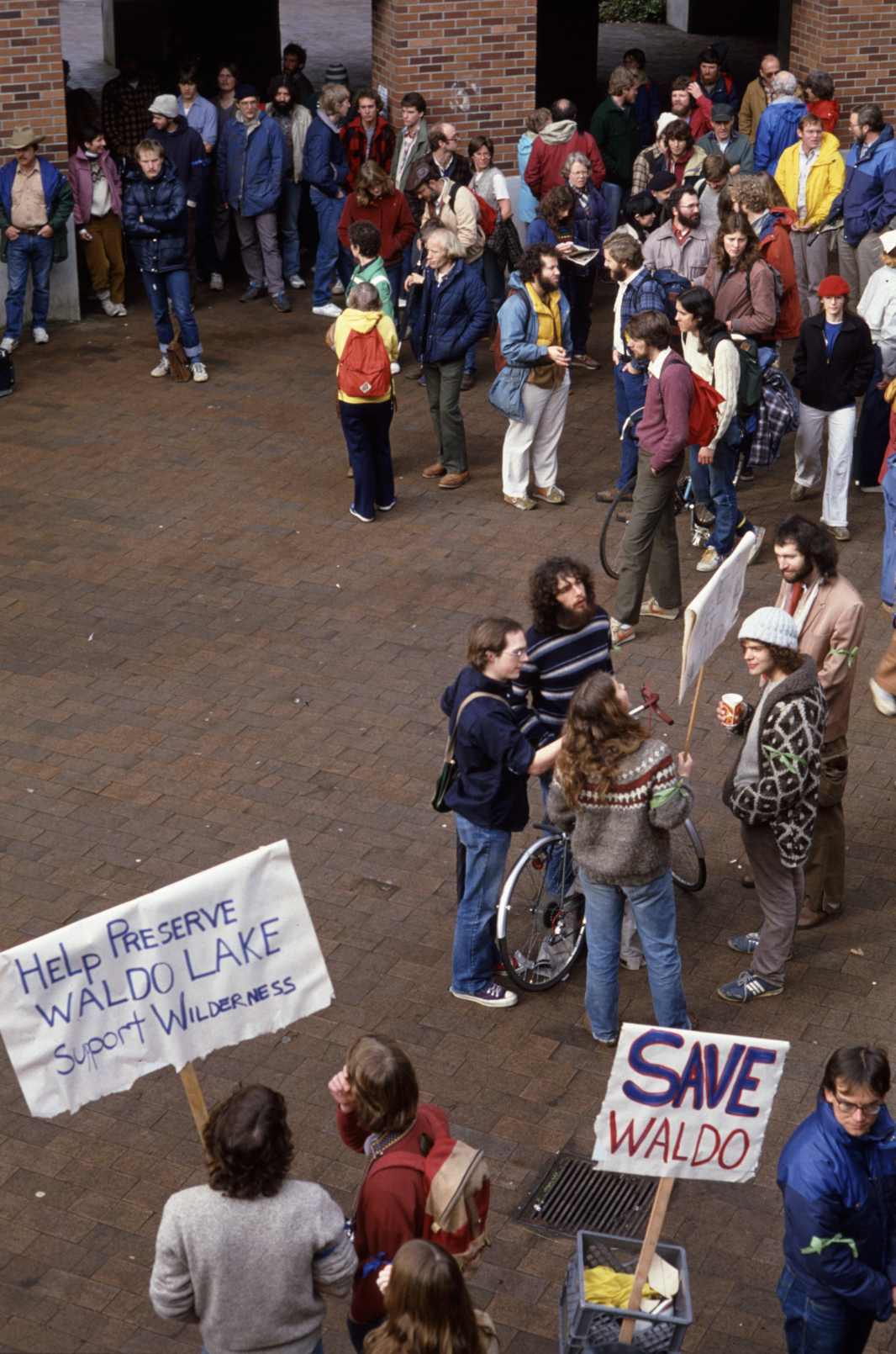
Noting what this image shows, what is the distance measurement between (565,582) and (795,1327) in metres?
3.22

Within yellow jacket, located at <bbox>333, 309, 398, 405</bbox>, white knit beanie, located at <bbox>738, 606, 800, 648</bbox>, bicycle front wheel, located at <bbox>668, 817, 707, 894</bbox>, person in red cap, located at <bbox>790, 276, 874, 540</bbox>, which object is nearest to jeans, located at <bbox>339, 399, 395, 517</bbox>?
yellow jacket, located at <bbox>333, 309, 398, 405</bbox>

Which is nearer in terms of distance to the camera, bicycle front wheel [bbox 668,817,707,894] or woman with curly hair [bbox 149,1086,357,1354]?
woman with curly hair [bbox 149,1086,357,1354]

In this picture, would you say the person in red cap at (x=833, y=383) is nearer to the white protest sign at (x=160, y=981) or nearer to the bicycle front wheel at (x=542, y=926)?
the bicycle front wheel at (x=542, y=926)

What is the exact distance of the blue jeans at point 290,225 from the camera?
15.9 meters

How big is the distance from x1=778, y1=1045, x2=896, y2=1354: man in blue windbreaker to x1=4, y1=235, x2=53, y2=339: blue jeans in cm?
1217

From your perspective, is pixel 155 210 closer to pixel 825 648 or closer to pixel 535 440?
pixel 535 440

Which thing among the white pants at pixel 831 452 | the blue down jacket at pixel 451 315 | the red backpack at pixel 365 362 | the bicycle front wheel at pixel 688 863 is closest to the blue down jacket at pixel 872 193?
the white pants at pixel 831 452

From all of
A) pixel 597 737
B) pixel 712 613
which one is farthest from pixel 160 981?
pixel 712 613

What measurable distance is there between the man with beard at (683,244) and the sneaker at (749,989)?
6.84 meters

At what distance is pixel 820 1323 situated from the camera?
15.8ft

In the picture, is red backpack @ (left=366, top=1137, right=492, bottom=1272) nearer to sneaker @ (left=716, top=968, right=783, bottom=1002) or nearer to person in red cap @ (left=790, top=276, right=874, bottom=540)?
sneaker @ (left=716, top=968, right=783, bottom=1002)

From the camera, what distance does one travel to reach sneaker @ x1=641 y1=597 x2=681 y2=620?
10.4 meters

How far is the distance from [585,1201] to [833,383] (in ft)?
22.2

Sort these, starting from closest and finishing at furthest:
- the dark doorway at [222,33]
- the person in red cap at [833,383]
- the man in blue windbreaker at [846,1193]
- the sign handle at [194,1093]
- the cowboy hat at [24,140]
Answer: the man in blue windbreaker at [846,1193] → the sign handle at [194,1093] → the person in red cap at [833,383] → the cowboy hat at [24,140] → the dark doorway at [222,33]
